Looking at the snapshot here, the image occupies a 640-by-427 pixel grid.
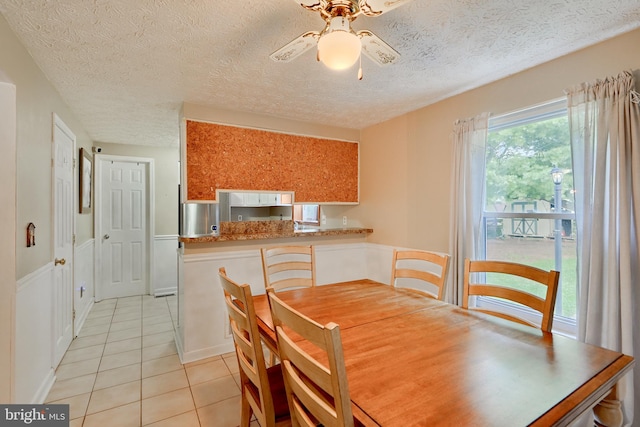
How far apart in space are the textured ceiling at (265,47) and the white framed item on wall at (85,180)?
85cm

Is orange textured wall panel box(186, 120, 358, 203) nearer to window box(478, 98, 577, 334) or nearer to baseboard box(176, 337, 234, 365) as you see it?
baseboard box(176, 337, 234, 365)

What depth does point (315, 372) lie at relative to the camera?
2.71 feet

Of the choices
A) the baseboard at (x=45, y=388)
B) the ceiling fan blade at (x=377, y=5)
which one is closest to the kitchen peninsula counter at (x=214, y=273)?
the baseboard at (x=45, y=388)

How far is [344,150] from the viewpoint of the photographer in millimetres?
3766

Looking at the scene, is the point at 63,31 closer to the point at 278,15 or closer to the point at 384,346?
the point at 278,15

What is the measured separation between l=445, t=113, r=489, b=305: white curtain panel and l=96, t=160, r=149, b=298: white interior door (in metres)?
4.36

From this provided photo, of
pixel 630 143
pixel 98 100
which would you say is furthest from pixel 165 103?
pixel 630 143

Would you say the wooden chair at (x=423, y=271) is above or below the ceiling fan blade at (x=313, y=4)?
below

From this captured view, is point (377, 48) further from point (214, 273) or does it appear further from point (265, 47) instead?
point (214, 273)

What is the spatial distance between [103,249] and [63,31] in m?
3.50

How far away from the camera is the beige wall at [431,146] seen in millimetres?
1906

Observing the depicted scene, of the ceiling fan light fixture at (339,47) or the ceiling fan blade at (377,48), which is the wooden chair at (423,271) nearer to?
the ceiling fan blade at (377,48)

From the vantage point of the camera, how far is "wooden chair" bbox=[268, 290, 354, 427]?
2.47 ft

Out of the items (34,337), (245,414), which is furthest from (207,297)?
(245,414)
